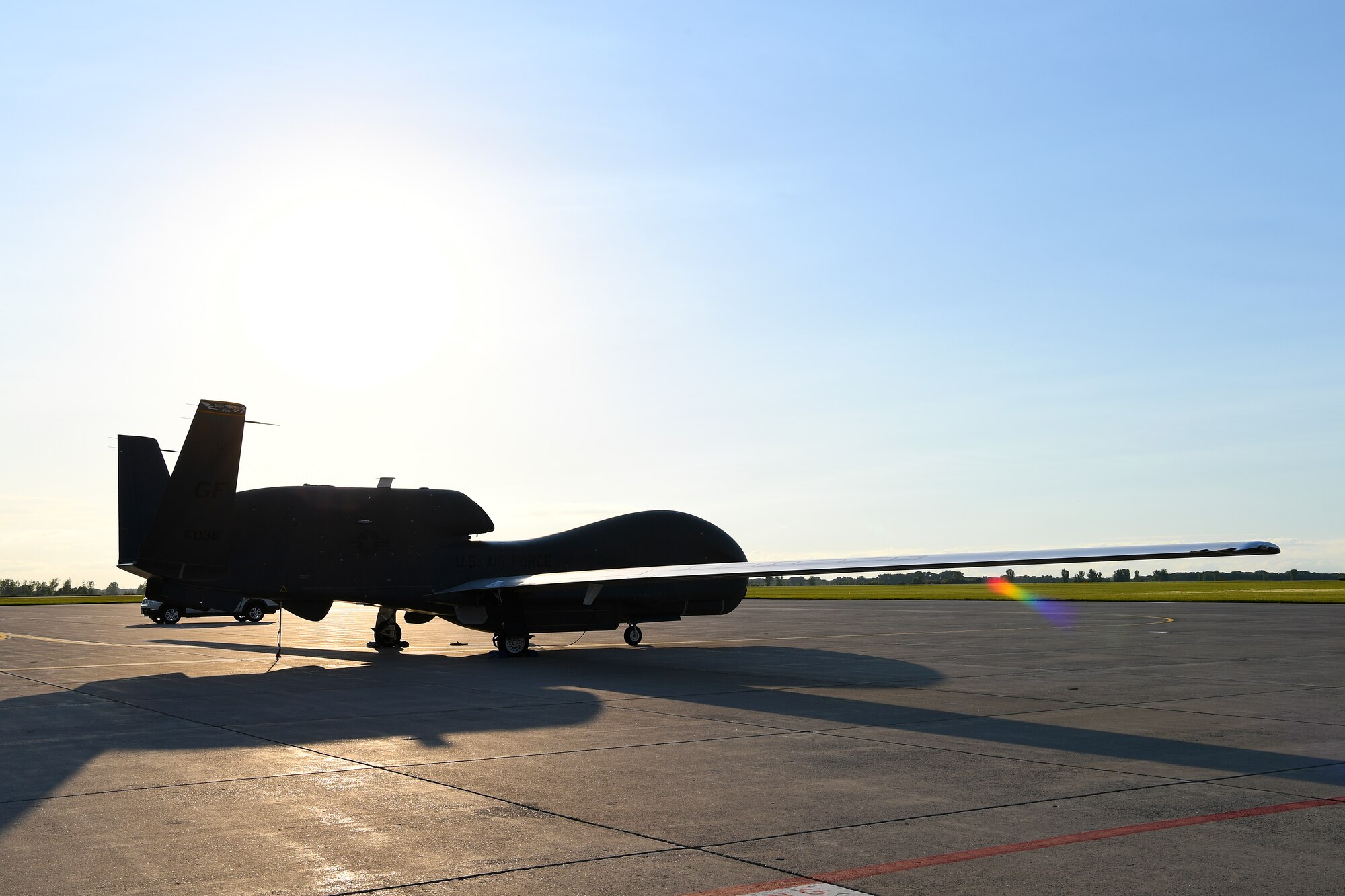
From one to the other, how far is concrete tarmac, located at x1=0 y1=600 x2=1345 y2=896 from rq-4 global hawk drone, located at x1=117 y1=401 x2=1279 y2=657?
2.22 m

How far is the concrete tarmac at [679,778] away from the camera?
7.40 meters

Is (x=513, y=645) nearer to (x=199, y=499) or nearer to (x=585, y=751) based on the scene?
(x=199, y=499)

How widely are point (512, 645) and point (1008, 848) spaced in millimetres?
19934

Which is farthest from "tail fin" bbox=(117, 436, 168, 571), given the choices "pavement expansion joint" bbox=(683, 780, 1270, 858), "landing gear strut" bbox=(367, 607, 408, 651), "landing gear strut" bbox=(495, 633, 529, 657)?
"pavement expansion joint" bbox=(683, 780, 1270, 858)

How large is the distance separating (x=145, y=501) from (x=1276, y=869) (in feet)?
90.4

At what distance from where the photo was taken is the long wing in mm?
15672

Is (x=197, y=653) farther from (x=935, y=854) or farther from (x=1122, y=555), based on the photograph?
(x=935, y=854)

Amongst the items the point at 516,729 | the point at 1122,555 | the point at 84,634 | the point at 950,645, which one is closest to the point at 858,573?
the point at 1122,555

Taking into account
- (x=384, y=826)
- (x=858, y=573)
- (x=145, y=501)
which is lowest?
(x=384, y=826)

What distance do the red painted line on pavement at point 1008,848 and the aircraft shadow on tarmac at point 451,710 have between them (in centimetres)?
168

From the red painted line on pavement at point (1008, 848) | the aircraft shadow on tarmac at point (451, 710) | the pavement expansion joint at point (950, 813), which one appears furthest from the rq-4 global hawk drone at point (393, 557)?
the red painted line on pavement at point (1008, 848)

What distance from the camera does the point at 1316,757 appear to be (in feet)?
37.7

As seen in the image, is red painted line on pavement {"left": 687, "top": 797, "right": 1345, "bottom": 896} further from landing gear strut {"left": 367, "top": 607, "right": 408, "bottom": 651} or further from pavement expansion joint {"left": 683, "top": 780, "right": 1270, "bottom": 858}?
landing gear strut {"left": 367, "top": 607, "right": 408, "bottom": 651}

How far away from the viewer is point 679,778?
35.4 feet
